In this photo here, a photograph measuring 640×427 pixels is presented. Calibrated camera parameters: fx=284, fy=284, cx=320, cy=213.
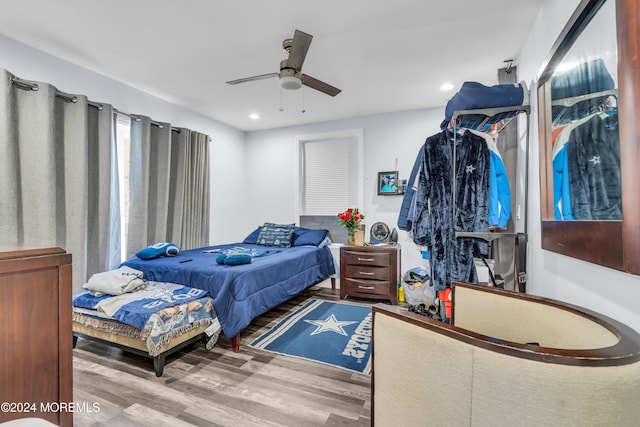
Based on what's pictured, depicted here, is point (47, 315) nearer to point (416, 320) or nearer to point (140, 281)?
point (416, 320)

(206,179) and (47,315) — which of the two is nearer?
(47,315)

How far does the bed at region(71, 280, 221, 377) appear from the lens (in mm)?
1981

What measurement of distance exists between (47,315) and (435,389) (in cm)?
123

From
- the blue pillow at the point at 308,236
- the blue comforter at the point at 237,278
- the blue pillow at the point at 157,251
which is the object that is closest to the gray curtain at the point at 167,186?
the blue pillow at the point at 157,251

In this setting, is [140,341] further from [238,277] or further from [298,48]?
[298,48]

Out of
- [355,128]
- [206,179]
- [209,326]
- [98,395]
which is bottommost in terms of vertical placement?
[98,395]

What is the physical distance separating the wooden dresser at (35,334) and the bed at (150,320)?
1.03 metres

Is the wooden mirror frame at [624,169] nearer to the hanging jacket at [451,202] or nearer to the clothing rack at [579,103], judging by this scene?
the clothing rack at [579,103]

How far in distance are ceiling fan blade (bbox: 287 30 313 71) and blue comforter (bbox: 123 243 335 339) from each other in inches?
70.0

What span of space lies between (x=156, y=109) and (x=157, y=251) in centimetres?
191

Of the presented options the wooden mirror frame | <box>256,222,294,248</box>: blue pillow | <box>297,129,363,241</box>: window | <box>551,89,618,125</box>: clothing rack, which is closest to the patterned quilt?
<box>256,222,294,248</box>: blue pillow

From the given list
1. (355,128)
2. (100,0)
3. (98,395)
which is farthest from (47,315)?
(355,128)

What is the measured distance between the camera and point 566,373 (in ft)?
1.99

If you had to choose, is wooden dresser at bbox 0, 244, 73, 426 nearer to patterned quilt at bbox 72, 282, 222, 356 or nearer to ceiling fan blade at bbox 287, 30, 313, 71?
patterned quilt at bbox 72, 282, 222, 356
